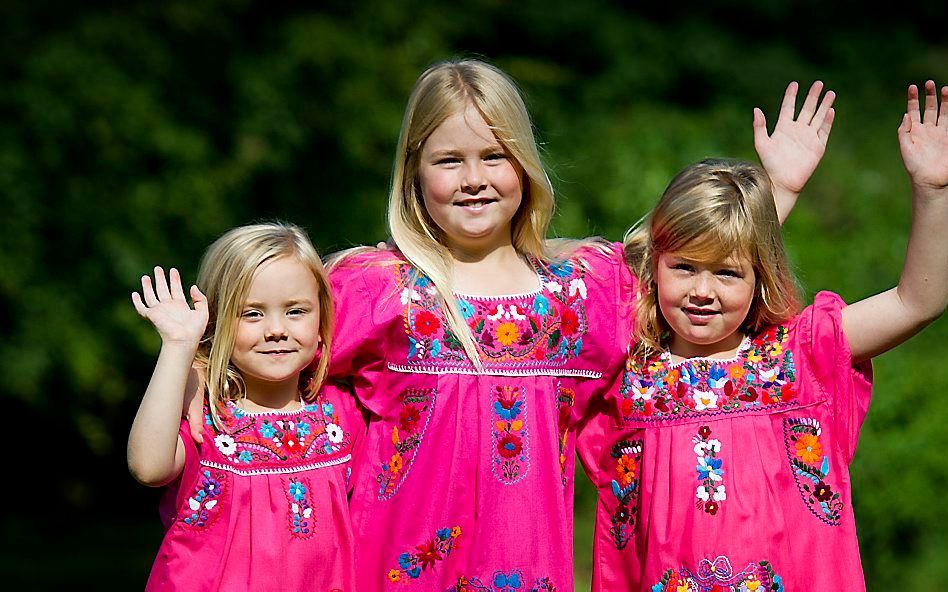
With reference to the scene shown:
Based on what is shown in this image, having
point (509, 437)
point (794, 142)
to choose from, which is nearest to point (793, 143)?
point (794, 142)

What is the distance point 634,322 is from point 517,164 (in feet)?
1.58

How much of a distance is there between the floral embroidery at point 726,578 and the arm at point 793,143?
3.06 feet

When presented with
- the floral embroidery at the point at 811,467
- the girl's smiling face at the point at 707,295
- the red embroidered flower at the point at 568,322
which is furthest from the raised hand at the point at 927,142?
the red embroidered flower at the point at 568,322

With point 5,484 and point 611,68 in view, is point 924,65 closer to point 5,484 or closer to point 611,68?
point 611,68

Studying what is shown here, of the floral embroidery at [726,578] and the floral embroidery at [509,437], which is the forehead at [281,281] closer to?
the floral embroidery at [509,437]

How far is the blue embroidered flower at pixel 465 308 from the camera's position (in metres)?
2.96

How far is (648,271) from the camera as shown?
309cm

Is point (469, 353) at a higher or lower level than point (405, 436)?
higher

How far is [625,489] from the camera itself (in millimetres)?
3016

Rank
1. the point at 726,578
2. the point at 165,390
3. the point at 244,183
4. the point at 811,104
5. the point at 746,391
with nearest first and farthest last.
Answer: the point at 165,390, the point at 726,578, the point at 746,391, the point at 811,104, the point at 244,183

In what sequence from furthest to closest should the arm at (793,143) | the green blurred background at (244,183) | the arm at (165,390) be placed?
the green blurred background at (244,183) → the arm at (793,143) → the arm at (165,390)

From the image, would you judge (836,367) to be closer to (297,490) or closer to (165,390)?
(297,490)

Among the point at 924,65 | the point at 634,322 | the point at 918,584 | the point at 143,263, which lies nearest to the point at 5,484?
the point at 143,263

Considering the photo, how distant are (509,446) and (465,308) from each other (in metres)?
0.34
